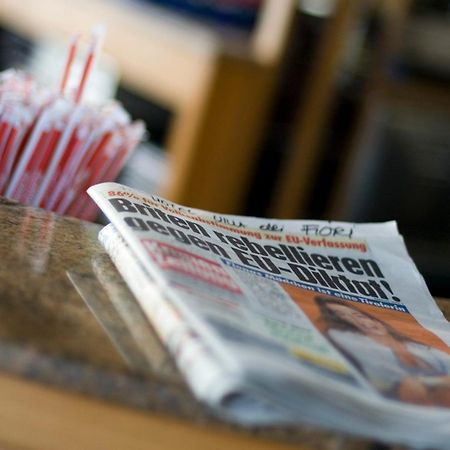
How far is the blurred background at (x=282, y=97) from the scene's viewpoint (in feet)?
8.81

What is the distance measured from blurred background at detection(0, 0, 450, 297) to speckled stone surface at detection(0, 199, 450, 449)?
1914mm

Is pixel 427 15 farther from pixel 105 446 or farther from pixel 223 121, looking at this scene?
pixel 105 446

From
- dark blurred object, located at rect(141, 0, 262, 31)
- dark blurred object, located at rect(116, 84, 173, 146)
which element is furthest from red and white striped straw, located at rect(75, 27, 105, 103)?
dark blurred object, located at rect(141, 0, 262, 31)

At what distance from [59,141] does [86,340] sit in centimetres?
48

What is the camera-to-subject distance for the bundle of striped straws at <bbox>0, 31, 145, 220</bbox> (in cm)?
101

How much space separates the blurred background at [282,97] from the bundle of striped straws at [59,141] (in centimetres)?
153

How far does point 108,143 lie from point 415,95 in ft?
7.07

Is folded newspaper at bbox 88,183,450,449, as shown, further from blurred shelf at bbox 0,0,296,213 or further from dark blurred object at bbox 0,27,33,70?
dark blurred object at bbox 0,27,33,70

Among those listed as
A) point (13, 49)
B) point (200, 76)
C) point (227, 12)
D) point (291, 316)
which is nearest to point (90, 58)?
point (291, 316)

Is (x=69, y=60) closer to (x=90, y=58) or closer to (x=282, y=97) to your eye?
(x=90, y=58)

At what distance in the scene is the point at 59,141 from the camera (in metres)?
1.03

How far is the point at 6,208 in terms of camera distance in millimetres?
846

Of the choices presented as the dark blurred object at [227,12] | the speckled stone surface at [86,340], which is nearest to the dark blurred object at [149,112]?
the dark blurred object at [227,12]

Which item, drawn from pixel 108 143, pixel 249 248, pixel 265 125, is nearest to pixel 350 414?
pixel 249 248
